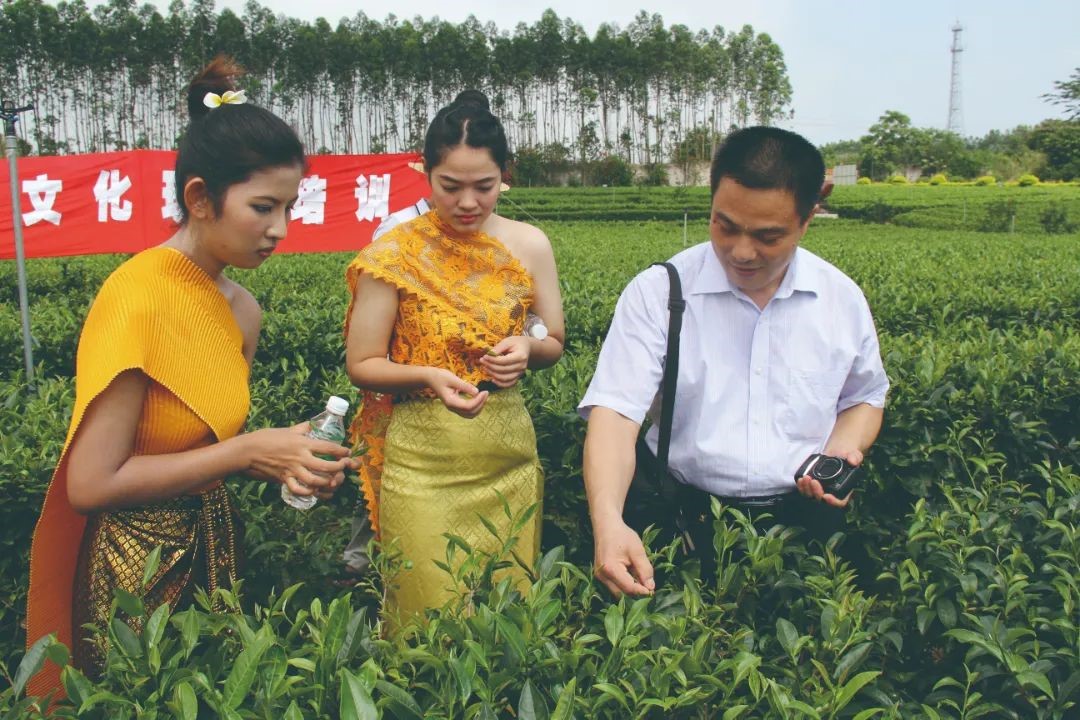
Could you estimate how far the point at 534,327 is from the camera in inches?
86.2

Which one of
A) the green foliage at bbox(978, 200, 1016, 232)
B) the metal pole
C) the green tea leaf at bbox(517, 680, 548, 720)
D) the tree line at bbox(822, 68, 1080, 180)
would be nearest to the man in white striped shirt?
the green tea leaf at bbox(517, 680, 548, 720)

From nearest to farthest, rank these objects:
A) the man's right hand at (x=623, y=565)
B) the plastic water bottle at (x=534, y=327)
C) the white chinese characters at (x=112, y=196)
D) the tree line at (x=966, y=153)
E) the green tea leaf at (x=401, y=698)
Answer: the green tea leaf at (x=401, y=698)
the man's right hand at (x=623, y=565)
the plastic water bottle at (x=534, y=327)
the white chinese characters at (x=112, y=196)
the tree line at (x=966, y=153)

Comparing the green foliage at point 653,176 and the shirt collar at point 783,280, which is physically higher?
the green foliage at point 653,176

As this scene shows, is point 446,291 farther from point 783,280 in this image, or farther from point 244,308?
point 783,280

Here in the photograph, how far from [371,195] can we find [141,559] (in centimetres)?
453

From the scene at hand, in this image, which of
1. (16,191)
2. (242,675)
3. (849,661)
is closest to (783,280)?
(849,661)

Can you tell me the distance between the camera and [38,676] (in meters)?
1.66

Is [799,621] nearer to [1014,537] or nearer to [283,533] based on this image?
[1014,537]

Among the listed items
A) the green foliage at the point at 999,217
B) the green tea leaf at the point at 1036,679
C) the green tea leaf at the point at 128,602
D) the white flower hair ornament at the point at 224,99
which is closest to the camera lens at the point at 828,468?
the green tea leaf at the point at 1036,679

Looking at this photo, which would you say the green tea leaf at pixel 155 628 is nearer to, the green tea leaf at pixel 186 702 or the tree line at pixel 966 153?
the green tea leaf at pixel 186 702

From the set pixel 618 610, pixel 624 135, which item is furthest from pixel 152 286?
pixel 624 135

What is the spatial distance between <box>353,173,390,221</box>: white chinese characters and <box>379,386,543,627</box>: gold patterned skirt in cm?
394

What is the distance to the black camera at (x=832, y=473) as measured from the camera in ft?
5.83

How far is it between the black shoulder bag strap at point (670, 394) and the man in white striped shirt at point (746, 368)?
21 mm
